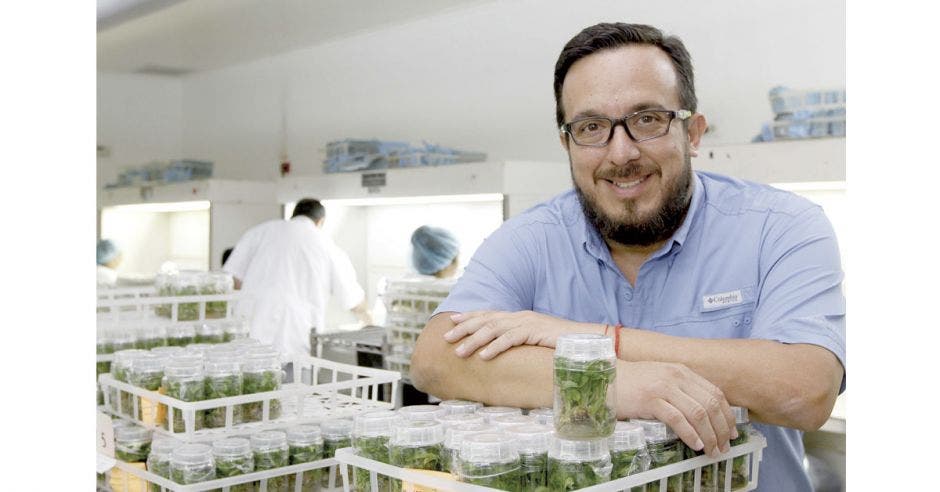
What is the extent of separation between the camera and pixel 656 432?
4.50 feet

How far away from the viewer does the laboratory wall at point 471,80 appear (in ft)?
15.3

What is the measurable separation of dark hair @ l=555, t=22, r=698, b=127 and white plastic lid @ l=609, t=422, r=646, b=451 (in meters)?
0.86

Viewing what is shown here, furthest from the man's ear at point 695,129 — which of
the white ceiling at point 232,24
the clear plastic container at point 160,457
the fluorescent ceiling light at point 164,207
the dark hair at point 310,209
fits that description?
the fluorescent ceiling light at point 164,207

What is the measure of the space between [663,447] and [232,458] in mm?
1121

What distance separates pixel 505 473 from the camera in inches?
49.2

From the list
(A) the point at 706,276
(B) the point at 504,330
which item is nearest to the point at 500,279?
(B) the point at 504,330

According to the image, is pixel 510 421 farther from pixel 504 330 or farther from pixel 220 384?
pixel 220 384

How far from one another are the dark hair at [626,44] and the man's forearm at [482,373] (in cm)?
58

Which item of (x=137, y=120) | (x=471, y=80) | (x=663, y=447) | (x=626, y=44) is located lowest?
(x=663, y=447)

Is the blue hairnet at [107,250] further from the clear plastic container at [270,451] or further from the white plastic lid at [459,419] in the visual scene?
the white plastic lid at [459,419]

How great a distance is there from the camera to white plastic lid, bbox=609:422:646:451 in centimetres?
129

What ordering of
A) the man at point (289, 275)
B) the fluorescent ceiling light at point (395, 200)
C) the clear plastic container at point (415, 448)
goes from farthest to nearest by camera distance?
the man at point (289, 275)
the fluorescent ceiling light at point (395, 200)
the clear plastic container at point (415, 448)
